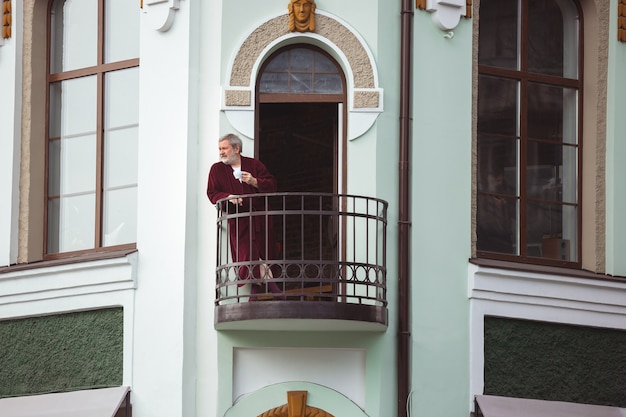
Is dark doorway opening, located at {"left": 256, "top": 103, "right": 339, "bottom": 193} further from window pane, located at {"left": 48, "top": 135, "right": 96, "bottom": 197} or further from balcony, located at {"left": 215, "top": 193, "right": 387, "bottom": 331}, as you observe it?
balcony, located at {"left": 215, "top": 193, "right": 387, "bottom": 331}

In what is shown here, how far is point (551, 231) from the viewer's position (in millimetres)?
19906

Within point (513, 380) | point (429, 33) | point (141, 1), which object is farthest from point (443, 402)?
point (141, 1)

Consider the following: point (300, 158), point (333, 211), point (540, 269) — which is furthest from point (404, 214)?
point (300, 158)

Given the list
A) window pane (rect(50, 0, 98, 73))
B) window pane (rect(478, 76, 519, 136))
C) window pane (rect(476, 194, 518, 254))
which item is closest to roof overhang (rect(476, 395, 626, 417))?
window pane (rect(476, 194, 518, 254))

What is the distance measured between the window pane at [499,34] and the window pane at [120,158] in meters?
3.65

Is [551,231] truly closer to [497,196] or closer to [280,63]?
[497,196]

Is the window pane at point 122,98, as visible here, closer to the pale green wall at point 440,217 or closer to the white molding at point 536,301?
the pale green wall at point 440,217

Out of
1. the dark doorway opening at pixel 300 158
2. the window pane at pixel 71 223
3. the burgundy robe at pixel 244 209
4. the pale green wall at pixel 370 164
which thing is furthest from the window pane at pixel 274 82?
the dark doorway opening at pixel 300 158

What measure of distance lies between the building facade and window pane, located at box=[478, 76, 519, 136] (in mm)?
23

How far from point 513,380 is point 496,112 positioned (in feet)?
9.20

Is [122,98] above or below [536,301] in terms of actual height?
above

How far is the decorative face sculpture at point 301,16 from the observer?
18.6 meters

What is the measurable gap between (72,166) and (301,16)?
3.07 metres

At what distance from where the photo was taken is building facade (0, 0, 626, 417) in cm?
1827
